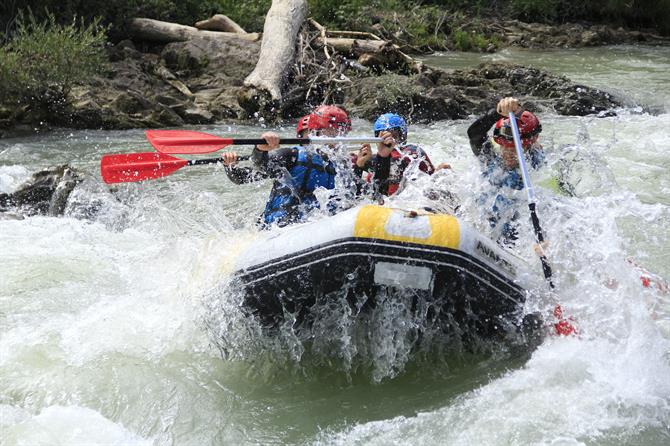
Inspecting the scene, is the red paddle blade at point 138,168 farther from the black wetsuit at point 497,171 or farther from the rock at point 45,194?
the black wetsuit at point 497,171

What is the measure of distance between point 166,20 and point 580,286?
37.0ft

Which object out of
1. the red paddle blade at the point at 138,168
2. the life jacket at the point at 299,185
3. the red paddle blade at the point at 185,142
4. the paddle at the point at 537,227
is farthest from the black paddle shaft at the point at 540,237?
the red paddle blade at the point at 138,168

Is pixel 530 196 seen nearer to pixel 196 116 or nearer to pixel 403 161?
pixel 403 161

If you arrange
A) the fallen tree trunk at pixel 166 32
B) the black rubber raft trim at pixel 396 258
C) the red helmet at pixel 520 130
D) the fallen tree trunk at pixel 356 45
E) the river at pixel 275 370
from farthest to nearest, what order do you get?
the fallen tree trunk at pixel 166 32 < the fallen tree trunk at pixel 356 45 < the red helmet at pixel 520 130 < the black rubber raft trim at pixel 396 258 < the river at pixel 275 370

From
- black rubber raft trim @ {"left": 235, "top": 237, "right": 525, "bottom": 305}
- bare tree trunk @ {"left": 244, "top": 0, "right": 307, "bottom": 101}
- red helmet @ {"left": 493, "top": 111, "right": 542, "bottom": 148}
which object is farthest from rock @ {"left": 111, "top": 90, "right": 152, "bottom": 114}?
black rubber raft trim @ {"left": 235, "top": 237, "right": 525, "bottom": 305}

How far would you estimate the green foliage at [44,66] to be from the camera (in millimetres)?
9258

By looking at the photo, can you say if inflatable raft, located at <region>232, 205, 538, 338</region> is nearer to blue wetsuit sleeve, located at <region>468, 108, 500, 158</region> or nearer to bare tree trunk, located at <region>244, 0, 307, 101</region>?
blue wetsuit sleeve, located at <region>468, 108, 500, 158</region>

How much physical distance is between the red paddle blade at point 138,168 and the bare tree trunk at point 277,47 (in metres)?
5.54

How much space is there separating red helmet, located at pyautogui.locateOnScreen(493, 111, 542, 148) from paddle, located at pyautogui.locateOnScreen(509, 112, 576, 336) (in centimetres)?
11

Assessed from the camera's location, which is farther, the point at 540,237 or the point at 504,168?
the point at 504,168

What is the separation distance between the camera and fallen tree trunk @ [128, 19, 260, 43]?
42.4 ft

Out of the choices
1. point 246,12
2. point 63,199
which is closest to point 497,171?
point 63,199

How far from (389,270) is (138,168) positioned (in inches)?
89.4

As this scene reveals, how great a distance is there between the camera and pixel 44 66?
31.0 ft
